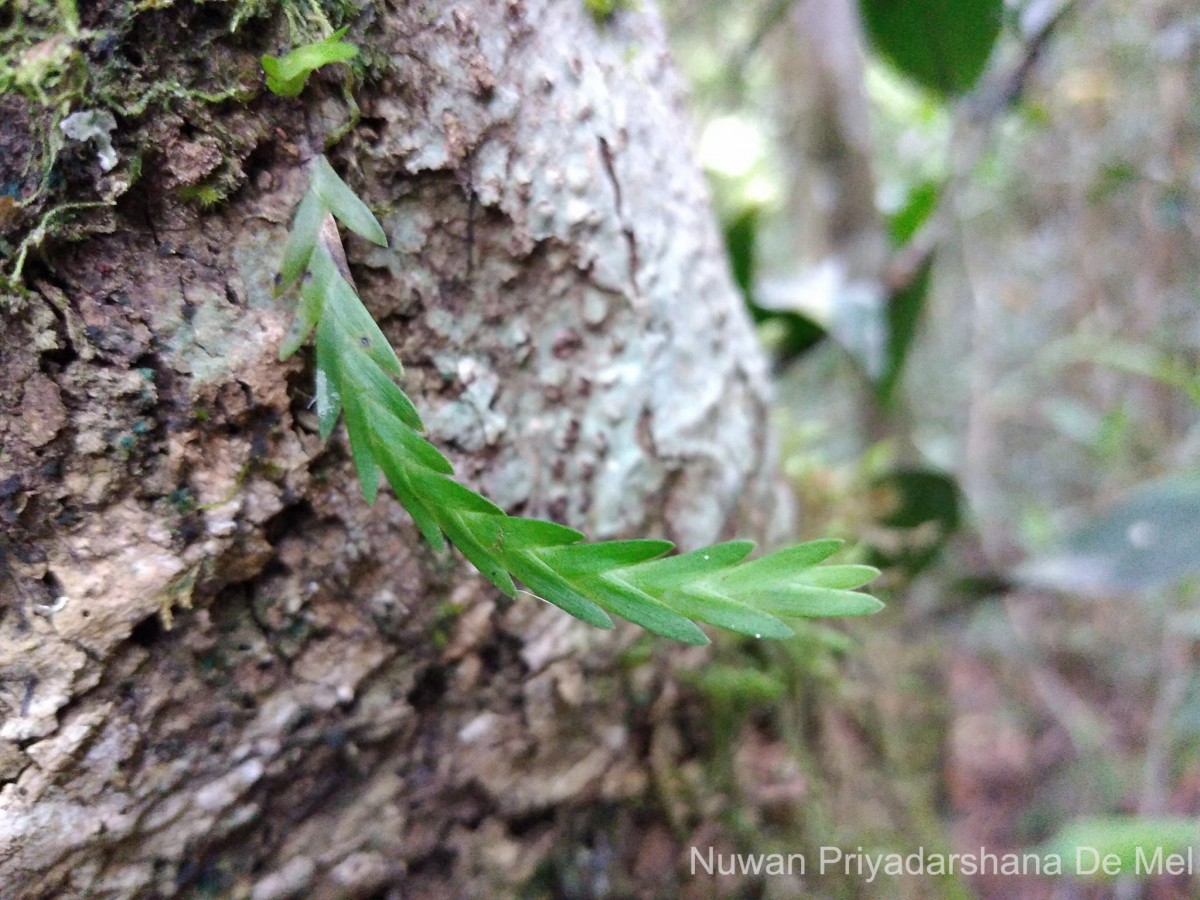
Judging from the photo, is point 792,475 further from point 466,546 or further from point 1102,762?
point 1102,762

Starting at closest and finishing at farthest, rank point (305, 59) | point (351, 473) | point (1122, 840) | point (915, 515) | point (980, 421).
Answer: point (305, 59), point (351, 473), point (1122, 840), point (915, 515), point (980, 421)

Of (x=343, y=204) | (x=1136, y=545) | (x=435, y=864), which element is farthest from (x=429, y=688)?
(x=1136, y=545)

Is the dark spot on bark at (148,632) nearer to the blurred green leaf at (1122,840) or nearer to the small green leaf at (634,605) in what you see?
the small green leaf at (634,605)

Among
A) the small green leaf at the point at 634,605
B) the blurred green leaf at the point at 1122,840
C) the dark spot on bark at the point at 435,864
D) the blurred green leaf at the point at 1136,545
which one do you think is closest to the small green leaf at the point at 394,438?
the small green leaf at the point at 634,605

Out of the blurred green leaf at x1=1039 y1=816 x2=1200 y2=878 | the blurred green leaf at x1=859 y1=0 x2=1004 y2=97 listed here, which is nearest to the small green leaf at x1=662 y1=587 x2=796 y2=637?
the blurred green leaf at x1=1039 y1=816 x2=1200 y2=878

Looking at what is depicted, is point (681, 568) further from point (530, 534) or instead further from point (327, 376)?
point (327, 376)

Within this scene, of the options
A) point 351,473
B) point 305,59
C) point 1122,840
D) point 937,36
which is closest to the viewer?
point 305,59
